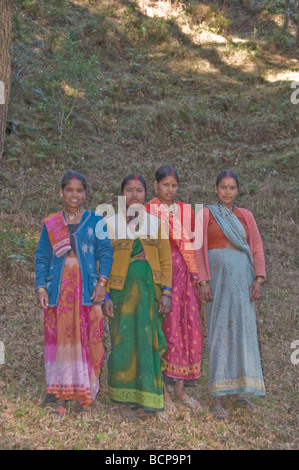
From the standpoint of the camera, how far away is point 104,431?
3426 mm

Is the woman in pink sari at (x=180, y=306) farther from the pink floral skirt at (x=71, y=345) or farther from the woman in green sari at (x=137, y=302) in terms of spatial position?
the pink floral skirt at (x=71, y=345)

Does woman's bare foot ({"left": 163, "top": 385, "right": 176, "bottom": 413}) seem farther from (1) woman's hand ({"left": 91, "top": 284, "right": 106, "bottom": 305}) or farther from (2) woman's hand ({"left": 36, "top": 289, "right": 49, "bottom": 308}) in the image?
(2) woman's hand ({"left": 36, "top": 289, "right": 49, "bottom": 308})

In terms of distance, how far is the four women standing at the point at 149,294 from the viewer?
3.50 metres

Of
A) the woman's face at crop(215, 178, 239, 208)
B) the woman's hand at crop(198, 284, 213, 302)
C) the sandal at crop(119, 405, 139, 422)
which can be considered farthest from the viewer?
the woman's face at crop(215, 178, 239, 208)

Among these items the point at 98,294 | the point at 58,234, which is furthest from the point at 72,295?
the point at 58,234

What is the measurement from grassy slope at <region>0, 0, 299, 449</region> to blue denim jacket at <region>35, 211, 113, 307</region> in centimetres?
98

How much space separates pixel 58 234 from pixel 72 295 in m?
0.47

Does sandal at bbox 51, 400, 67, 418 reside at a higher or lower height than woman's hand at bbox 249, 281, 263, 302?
lower

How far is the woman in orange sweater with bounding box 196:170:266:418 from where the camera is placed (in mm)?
3684

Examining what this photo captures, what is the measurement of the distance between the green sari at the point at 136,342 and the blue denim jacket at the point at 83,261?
0.22 metres

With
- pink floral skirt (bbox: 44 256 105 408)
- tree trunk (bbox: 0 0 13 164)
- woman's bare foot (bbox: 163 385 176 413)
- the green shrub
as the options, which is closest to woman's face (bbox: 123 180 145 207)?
pink floral skirt (bbox: 44 256 105 408)

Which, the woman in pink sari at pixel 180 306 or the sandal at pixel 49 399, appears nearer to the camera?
the sandal at pixel 49 399

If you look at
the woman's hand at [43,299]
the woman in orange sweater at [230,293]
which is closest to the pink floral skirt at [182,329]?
the woman in orange sweater at [230,293]

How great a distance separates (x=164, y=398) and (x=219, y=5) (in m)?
16.1
